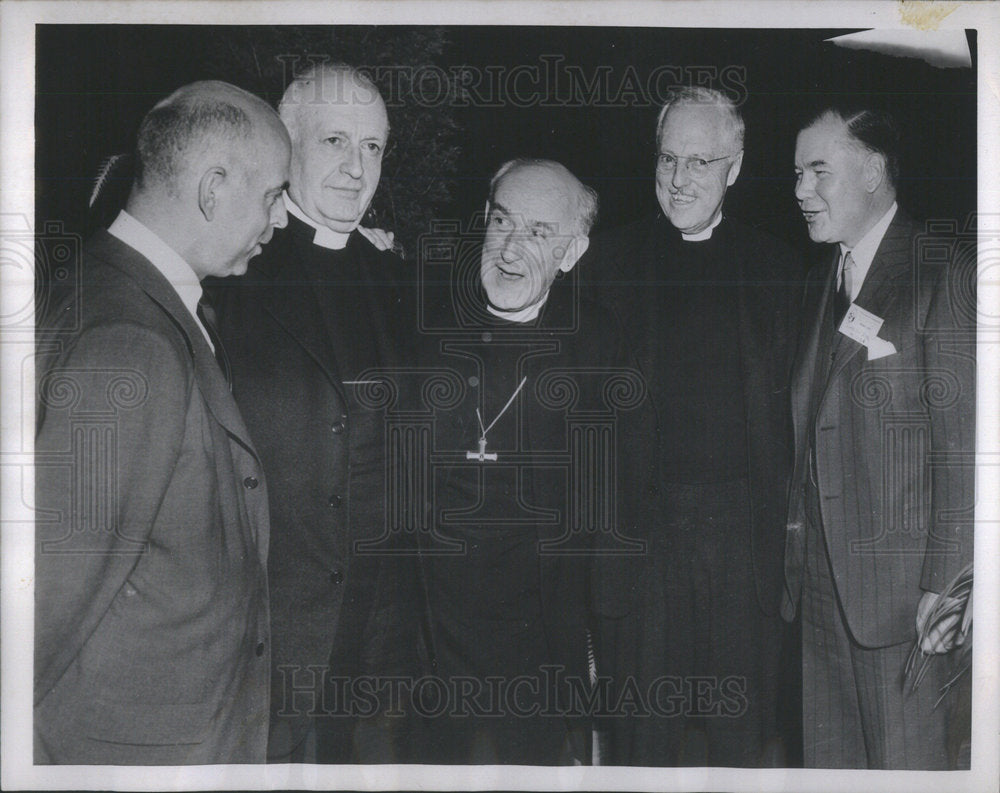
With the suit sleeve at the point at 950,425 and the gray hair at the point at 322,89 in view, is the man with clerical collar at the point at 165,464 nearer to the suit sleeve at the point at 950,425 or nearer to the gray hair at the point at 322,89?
the gray hair at the point at 322,89

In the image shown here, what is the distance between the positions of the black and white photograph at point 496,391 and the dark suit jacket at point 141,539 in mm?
11

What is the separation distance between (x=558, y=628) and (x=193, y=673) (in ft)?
3.21

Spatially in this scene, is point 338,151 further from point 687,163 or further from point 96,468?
point 96,468

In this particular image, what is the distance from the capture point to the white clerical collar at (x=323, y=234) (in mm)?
2590

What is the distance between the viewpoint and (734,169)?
262 centimetres

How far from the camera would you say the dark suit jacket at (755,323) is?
2.61 meters

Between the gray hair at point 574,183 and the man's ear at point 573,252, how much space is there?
0.05 meters

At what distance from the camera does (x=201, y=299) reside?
2.57 metres

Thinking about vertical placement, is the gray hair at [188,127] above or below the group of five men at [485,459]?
above

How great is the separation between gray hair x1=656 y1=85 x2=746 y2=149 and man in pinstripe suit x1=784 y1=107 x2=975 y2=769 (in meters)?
0.17

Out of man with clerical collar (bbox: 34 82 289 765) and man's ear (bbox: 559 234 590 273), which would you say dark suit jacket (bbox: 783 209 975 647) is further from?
man with clerical collar (bbox: 34 82 289 765)

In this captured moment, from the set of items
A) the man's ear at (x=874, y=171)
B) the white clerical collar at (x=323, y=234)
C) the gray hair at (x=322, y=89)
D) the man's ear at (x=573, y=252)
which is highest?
the gray hair at (x=322, y=89)

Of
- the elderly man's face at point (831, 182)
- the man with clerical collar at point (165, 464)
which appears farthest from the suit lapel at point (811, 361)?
the man with clerical collar at point (165, 464)

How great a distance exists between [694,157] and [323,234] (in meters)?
1.02
